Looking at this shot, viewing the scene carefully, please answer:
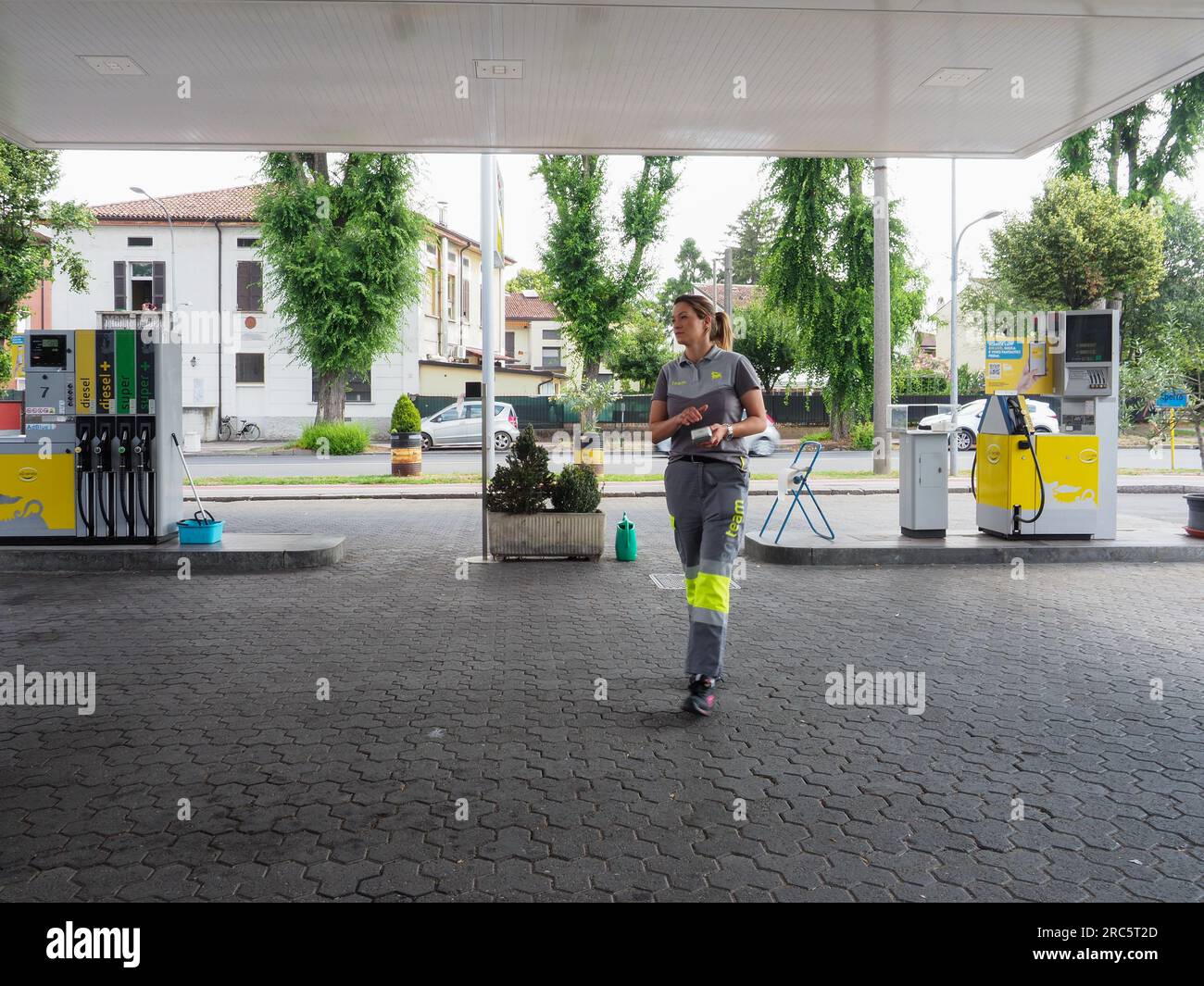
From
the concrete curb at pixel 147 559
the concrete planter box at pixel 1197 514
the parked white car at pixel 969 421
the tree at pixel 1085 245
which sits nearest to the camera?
the concrete curb at pixel 147 559

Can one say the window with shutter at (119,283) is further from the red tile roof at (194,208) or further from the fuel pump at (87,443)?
the fuel pump at (87,443)

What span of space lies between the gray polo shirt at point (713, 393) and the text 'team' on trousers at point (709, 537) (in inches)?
2.8

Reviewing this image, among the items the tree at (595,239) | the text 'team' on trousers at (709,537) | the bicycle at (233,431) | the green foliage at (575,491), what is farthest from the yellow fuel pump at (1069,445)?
the bicycle at (233,431)

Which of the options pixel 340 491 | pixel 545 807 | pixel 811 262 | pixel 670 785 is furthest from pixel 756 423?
pixel 811 262

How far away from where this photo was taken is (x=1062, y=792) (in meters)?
4.33

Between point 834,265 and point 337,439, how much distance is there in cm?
1645

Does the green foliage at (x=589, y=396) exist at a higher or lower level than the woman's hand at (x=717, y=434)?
higher

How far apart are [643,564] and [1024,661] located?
4.99 m

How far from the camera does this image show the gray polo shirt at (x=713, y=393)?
5.62 m

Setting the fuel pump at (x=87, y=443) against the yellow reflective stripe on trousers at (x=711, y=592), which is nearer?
the yellow reflective stripe on trousers at (x=711, y=592)

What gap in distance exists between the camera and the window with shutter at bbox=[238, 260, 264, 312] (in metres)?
42.8

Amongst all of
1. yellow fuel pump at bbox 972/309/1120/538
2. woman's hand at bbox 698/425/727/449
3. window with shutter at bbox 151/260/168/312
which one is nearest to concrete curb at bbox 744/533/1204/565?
yellow fuel pump at bbox 972/309/1120/538

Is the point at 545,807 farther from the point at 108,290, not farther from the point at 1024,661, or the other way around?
the point at 108,290
